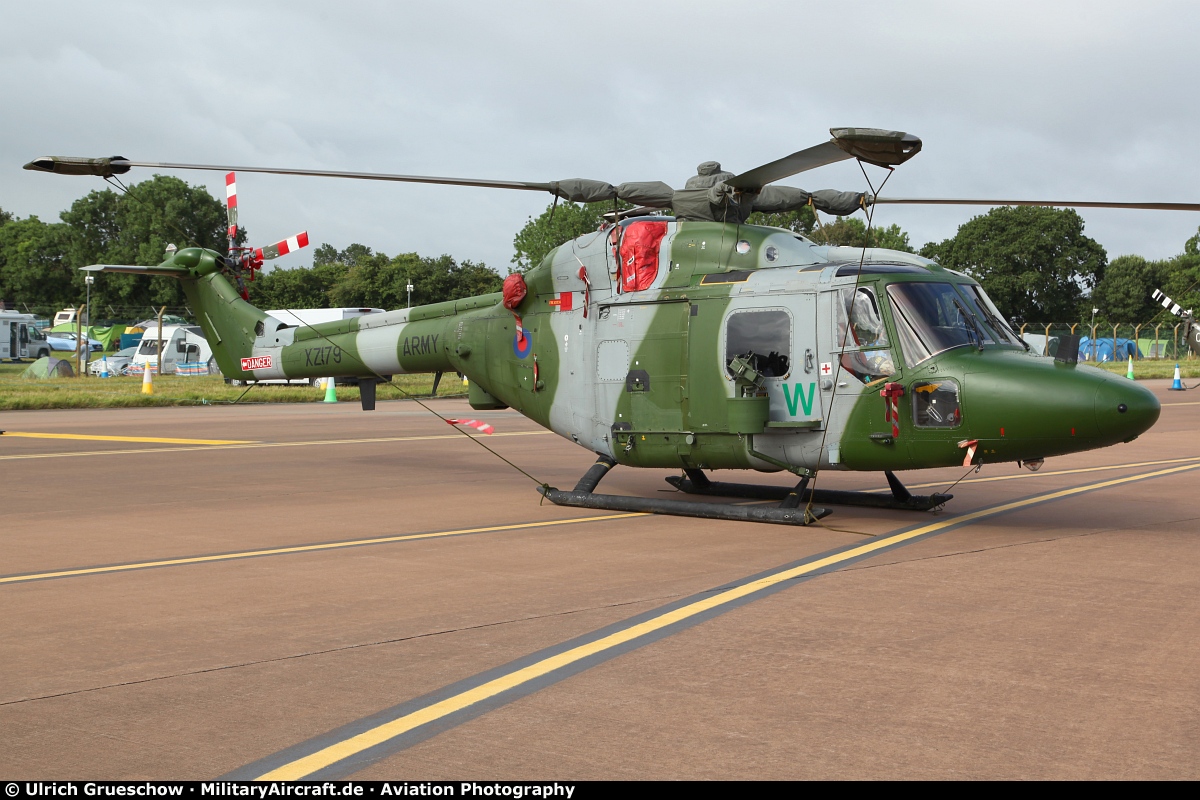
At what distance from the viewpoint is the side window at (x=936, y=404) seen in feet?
33.0

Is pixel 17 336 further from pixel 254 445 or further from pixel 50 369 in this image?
pixel 254 445

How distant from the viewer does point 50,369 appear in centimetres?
4434

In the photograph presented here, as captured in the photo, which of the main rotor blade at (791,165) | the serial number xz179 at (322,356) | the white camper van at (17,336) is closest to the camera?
the main rotor blade at (791,165)

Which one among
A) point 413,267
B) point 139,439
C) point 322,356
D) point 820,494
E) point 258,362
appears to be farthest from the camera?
point 413,267

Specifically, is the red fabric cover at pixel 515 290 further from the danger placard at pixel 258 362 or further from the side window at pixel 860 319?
the danger placard at pixel 258 362

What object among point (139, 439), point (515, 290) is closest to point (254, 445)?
point (139, 439)

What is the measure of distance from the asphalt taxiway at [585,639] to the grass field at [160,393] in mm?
16236

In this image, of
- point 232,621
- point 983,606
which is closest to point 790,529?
point 983,606

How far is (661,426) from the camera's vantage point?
11797mm

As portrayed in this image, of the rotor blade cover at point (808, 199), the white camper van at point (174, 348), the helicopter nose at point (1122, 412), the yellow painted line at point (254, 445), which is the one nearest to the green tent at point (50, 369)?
the white camper van at point (174, 348)

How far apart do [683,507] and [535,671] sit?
19.6ft

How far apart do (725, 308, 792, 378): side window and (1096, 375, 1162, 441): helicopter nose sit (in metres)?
2.93

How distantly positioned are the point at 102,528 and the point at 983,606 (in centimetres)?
839

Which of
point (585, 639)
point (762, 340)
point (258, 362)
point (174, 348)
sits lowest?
point (585, 639)
